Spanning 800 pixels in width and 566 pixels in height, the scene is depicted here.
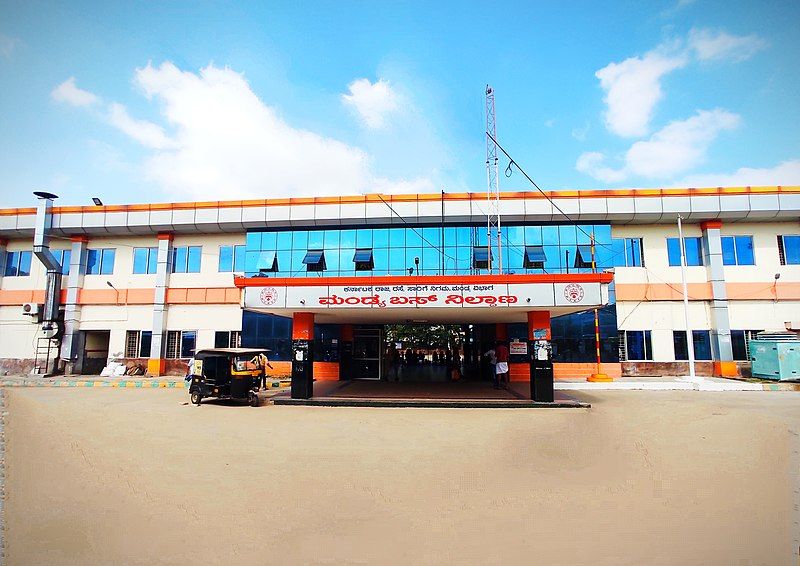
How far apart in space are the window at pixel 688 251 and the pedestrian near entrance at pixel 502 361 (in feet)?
29.7

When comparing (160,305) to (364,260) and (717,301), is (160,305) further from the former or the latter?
(717,301)

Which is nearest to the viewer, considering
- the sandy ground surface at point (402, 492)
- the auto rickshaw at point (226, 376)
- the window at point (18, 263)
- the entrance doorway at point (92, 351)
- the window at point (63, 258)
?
the sandy ground surface at point (402, 492)

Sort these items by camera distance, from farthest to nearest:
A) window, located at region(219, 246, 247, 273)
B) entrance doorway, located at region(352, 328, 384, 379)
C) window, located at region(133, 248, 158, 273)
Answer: window, located at region(133, 248, 158, 273) < window, located at region(219, 246, 247, 273) < entrance doorway, located at region(352, 328, 384, 379)

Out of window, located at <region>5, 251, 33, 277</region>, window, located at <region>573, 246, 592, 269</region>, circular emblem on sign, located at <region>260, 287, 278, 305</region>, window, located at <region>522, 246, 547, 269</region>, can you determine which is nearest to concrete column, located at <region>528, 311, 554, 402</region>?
window, located at <region>522, 246, 547, 269</region>

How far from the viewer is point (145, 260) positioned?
23031 mm

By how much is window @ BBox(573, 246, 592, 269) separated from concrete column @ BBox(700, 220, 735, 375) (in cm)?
532

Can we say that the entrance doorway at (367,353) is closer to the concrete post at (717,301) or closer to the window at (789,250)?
the concrete post at (717,301)

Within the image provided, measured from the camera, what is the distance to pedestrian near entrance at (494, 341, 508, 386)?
1698cm

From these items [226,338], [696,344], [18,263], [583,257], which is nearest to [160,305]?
[226,338]

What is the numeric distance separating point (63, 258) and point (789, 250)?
35.3 m

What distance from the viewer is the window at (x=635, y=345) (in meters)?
20.1

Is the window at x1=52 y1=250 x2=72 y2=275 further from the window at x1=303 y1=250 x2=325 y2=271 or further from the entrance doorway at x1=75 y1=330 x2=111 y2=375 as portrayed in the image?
the window at x1=303 y1=250 x2=325 y2=271

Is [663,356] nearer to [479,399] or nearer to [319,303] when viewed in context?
[479,399]

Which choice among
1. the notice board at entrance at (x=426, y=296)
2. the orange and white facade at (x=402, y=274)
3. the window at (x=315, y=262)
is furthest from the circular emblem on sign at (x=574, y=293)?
the window at (x=315, y=262)
